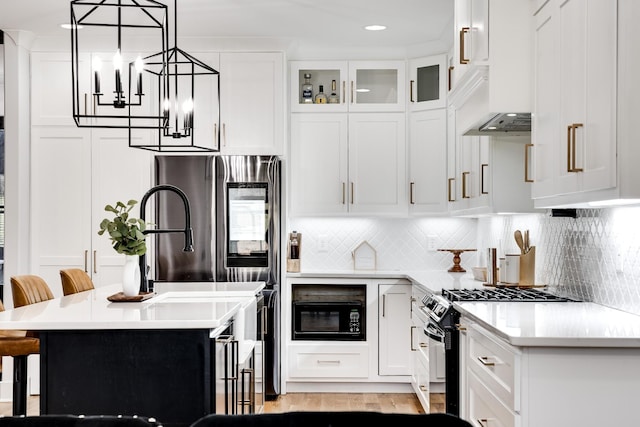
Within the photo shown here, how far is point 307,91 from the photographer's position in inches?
227

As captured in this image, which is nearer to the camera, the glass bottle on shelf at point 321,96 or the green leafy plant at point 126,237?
the green leafy plant at point 126,237

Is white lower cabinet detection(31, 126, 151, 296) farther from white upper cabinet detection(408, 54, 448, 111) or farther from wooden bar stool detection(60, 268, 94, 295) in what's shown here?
white upper cabinet detection(408, 54, 448, 111)

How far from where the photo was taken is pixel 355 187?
5758 mm

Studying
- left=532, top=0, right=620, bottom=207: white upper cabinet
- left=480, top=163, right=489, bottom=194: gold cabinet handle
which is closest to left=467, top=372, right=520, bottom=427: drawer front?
left=532, top=0, right=620, bottom=207: white upper cabinet

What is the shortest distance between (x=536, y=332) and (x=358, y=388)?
3.30 meters

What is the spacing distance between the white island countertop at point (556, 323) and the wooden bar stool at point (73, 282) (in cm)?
223

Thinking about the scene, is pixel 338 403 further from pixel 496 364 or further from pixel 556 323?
pixel 556 323

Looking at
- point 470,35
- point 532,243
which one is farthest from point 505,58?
point 532,243

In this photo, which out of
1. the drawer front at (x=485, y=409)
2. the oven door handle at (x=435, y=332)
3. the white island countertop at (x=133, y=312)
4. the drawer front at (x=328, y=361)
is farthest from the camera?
the drawer front at (x=328, y=361)

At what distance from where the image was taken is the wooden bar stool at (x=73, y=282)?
4207 mm

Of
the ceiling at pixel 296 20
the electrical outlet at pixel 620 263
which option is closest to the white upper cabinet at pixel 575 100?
the electrical outlet at pixel 620 263

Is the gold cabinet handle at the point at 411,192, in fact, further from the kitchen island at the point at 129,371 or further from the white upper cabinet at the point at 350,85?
the kitchen island at the point at 129,371

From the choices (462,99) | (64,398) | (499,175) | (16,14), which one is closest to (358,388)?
(499,175)

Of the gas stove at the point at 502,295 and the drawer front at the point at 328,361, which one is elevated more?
the gas stove at the point at 502,295
